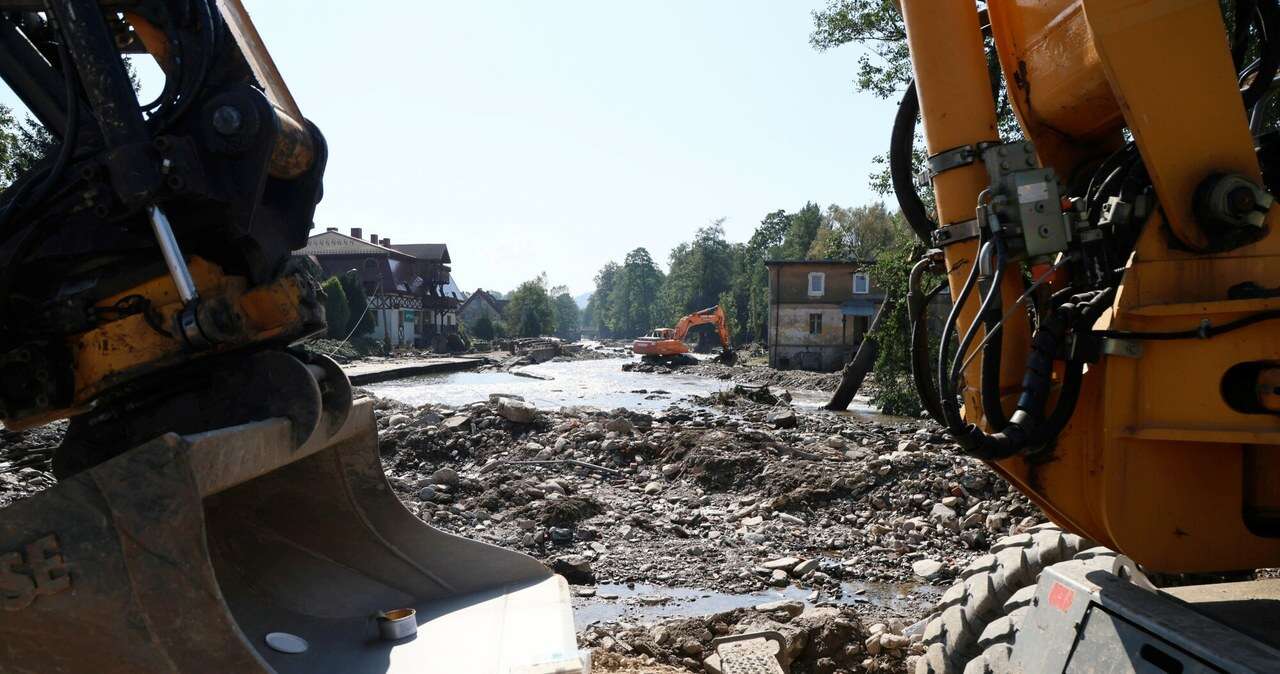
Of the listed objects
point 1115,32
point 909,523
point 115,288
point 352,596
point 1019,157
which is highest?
point 1115,32

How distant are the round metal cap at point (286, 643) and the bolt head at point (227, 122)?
1.74m

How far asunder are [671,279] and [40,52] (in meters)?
102

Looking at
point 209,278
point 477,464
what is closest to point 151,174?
point 209,278

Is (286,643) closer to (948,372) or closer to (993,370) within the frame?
(948,372)

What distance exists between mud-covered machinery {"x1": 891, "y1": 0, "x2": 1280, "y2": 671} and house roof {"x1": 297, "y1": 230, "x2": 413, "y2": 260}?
5479 cm

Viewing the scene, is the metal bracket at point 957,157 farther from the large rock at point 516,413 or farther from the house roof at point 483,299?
the house roof at point 483,299

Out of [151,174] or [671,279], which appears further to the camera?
[671,279]

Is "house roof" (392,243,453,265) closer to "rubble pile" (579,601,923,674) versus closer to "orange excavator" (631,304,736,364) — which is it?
"orange excavator" (631,304,736,364)

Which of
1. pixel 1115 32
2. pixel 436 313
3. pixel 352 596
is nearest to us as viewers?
pixel 1115 32

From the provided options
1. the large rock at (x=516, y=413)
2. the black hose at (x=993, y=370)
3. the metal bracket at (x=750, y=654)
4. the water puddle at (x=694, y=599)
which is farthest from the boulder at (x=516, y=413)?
the black hose at (x=993, y=370)

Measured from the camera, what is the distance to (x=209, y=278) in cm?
260

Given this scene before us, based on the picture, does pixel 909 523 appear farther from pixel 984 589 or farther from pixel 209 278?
pixel 209 278

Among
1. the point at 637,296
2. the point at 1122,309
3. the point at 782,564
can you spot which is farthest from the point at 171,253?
the point at 637,296

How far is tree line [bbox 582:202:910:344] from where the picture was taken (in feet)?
212
